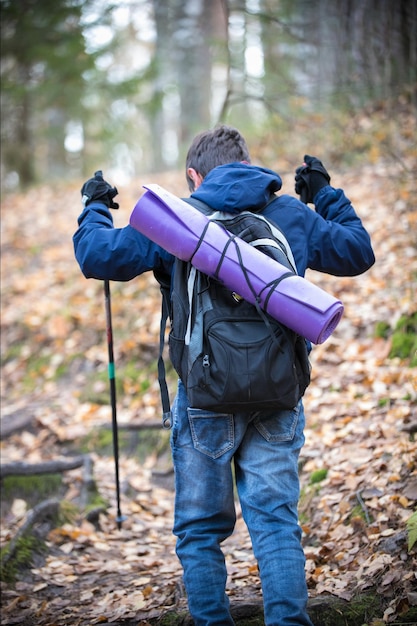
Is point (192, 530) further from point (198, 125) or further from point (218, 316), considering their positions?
point (198, 125)

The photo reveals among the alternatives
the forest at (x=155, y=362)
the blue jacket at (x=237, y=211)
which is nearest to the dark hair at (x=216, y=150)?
the blue jacket at (x=237, y=211)

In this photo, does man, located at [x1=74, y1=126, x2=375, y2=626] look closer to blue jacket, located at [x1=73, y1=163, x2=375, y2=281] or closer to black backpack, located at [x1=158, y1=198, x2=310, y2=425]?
blue jacket, located at [x1=73, y1=163, x2=375, y2=281]

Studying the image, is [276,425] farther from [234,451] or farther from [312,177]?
[312,177]

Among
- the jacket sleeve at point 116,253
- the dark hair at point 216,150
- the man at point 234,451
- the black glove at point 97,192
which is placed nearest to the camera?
the man at point 234,451

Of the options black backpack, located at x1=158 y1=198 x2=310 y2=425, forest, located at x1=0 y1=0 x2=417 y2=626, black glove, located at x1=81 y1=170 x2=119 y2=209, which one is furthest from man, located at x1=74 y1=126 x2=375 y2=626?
forest, located at x1=0 y1=0 x2=417 y2=626

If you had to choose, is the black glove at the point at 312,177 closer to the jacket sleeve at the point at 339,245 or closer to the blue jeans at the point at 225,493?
the jacket sleeve at the point at 339,245

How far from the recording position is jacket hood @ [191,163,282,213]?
2.60m

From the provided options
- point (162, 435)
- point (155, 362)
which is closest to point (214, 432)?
point (162, 435)

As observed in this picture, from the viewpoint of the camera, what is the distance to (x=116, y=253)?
2.70 meters

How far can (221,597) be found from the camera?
102 inches

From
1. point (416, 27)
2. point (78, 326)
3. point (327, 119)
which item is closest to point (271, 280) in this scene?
point (78, 326)

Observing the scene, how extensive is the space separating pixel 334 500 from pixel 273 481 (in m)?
1.63

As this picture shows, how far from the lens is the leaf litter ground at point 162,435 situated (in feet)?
11.5

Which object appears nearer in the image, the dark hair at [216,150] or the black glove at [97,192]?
the dark hair at [216,150]
